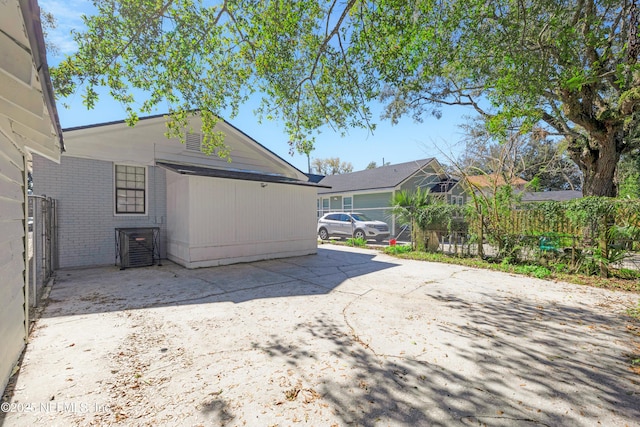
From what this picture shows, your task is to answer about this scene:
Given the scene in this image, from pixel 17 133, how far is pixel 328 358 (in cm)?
424

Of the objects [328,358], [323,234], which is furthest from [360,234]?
[328,358]

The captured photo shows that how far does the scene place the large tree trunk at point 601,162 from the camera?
8.74m

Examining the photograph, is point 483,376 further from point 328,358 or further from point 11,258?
point 11,258

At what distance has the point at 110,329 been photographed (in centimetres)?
365

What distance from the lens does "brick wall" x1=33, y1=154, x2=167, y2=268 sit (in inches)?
285

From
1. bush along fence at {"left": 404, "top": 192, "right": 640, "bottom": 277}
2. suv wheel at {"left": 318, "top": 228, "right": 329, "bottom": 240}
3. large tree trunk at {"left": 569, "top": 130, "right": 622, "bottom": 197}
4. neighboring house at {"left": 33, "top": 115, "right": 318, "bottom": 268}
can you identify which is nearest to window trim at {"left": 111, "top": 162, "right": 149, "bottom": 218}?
neighboring house at {"left": 33, "top": 115, "right": 318, "bottom": 268}

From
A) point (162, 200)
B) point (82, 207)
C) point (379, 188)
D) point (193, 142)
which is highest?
point (193, 142)

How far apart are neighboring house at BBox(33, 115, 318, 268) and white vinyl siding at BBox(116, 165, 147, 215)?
0.02 metres

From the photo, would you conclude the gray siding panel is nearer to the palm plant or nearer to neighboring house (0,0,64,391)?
neighboring house (0,0,64,391)

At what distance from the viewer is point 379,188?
682 inches

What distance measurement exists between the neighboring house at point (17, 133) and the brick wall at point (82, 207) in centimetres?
483

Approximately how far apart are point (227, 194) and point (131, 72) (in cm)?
362

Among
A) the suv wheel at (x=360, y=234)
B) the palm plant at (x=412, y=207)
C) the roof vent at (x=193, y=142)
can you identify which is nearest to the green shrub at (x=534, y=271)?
the palm plant at (x=412, y=207)

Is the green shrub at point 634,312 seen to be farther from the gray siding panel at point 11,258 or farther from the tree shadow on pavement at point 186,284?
the gray siding panel at point 11,258
